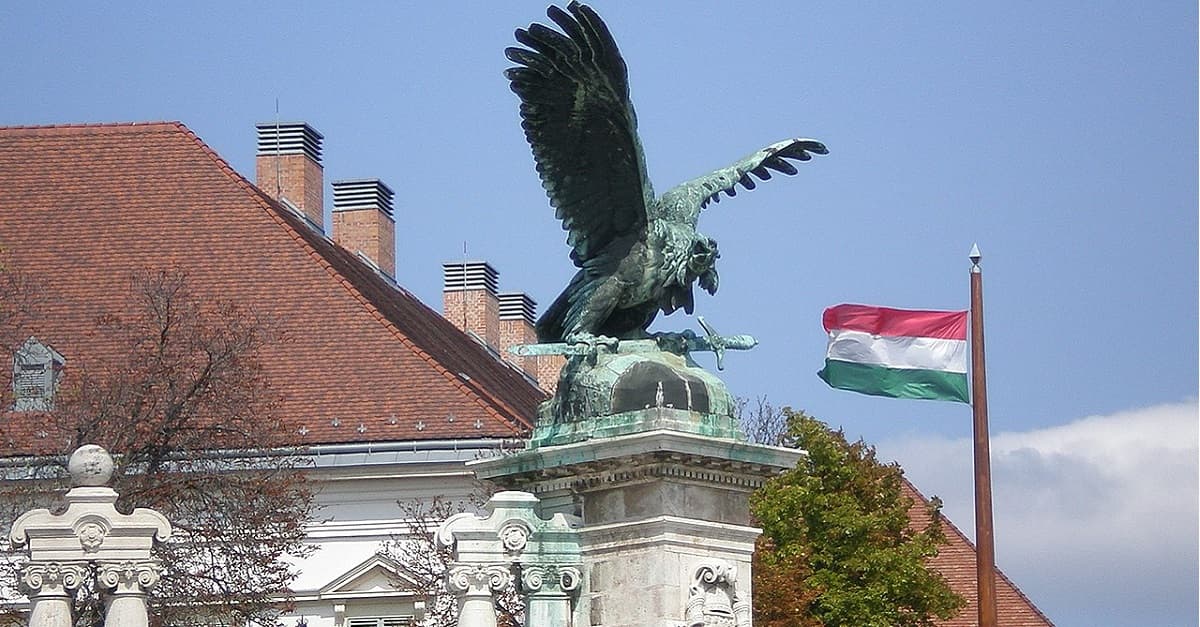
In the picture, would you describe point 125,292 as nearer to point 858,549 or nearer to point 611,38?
point 858,549

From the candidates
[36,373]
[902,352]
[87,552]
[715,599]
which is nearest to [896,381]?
[902,352]

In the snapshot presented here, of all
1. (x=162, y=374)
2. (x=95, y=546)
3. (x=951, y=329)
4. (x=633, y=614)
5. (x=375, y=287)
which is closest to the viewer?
(x=633, y=614)

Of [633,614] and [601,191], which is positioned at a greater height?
[601,191]

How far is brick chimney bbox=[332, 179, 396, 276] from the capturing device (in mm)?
54406

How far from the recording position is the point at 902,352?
28141 millimetres

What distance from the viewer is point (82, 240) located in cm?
4306

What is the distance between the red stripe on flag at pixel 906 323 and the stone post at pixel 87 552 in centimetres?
1124

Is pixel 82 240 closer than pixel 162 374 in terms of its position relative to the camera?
No

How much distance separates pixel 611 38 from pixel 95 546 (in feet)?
15.9

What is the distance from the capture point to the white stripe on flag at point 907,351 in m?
28.0

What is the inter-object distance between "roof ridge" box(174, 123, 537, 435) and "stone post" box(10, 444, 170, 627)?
20375 mm

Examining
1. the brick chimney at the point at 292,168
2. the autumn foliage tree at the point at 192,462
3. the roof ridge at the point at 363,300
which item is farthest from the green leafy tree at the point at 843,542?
the brick chimney at the point at 292,168

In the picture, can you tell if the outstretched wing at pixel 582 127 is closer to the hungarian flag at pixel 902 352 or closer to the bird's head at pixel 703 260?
the bird's head at pixel 703 260

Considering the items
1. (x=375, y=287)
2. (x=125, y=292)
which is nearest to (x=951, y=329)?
(x=125, y=292)
